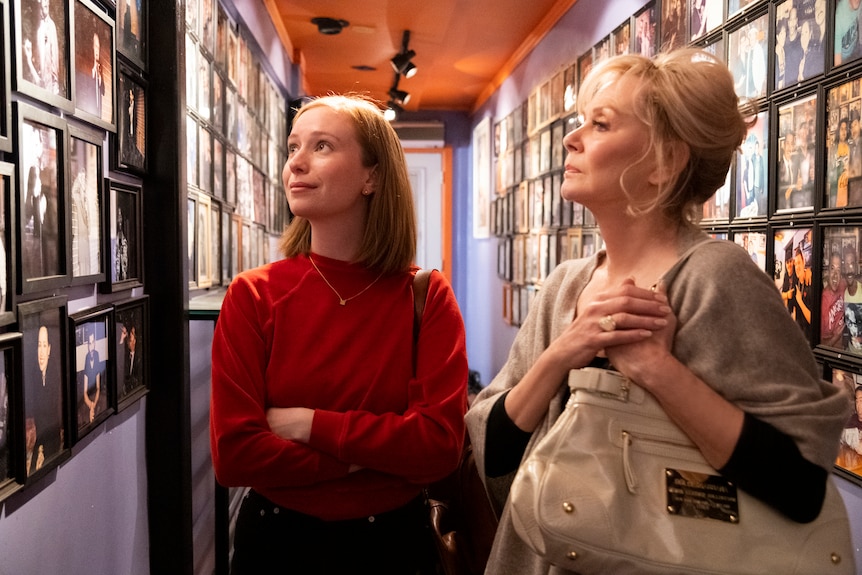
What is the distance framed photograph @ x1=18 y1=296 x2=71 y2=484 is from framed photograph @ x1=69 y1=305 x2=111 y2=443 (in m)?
0.05

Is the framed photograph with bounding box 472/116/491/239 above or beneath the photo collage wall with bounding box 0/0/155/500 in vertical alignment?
above

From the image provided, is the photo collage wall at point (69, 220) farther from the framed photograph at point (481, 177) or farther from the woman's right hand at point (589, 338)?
the framed photograph at point (481, 177)

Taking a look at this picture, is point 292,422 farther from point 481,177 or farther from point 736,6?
point 481,177

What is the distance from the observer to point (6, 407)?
45.8 inches

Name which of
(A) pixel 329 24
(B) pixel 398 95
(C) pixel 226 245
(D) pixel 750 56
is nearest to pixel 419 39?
(A) pixel 329 24

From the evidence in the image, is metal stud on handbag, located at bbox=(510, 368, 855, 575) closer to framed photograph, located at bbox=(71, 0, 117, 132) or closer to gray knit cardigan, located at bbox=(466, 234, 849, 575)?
gray knit cardigan, located at bbox=(466, 234, 849, 575)

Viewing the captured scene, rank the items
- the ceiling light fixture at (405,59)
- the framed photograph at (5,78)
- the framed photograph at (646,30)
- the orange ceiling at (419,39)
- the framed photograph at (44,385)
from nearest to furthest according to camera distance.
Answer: the framed photograph at (5,78) < the framed photograph at (44,385) < the framed photograph at (646,30) < the orange ceiling at (419,39) < the ceiling light fixture at (405,59)

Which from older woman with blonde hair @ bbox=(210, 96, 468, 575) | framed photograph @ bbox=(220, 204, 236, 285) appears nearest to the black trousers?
older woman with blonde hair @ bbox=(210, 96, 468, 575)

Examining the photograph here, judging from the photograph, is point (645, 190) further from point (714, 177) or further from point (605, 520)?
point (605, 520)

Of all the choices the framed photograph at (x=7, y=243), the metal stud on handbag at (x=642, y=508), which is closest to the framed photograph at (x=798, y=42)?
the metal stud on handbag at (x=642, y=508)

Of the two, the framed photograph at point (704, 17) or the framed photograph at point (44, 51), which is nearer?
the framed photograph at point (44, 51)

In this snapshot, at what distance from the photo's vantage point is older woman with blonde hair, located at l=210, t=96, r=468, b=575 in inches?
46.6

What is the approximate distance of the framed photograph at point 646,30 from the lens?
114 inches

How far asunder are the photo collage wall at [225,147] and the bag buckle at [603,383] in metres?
1.64
